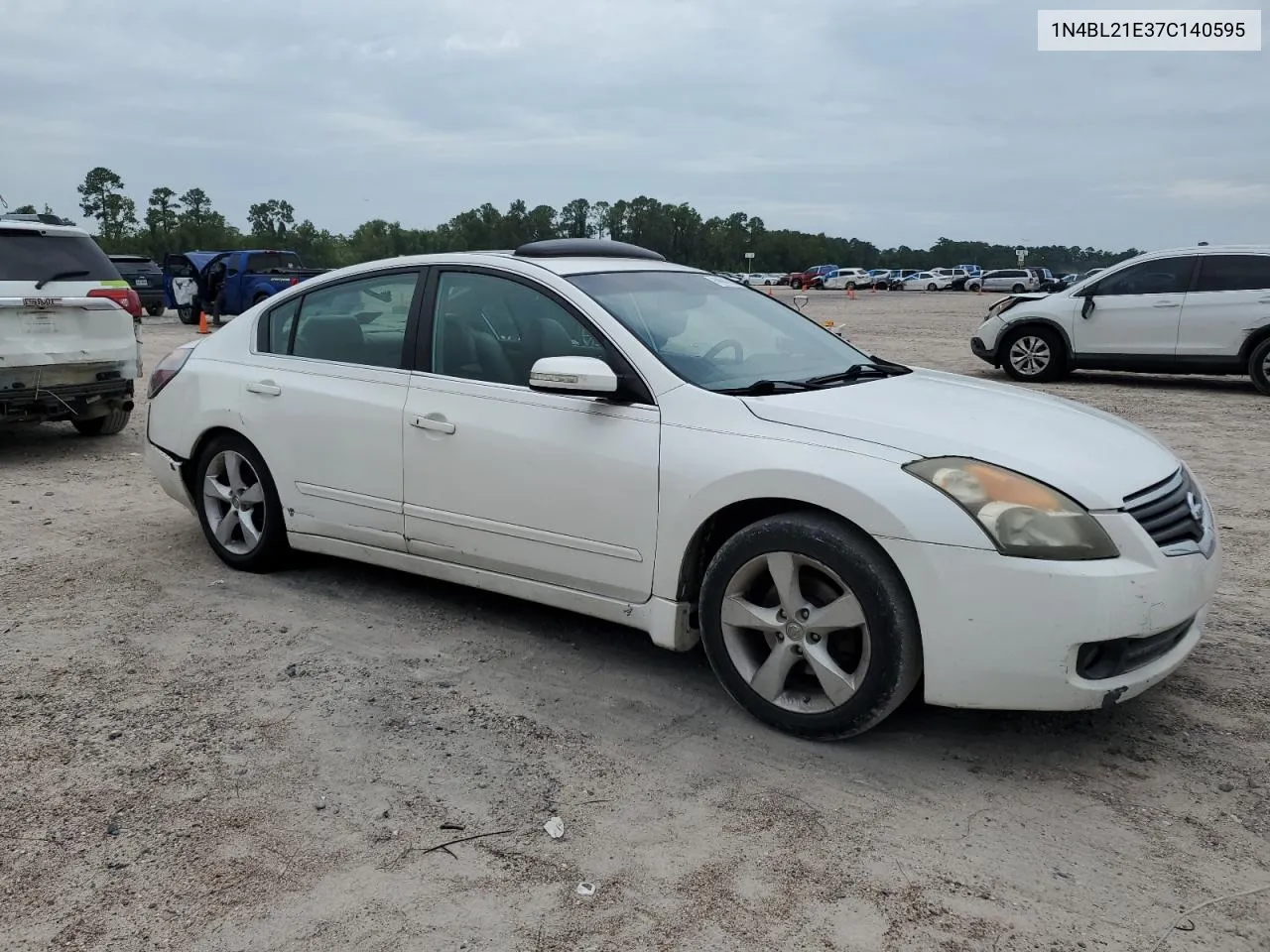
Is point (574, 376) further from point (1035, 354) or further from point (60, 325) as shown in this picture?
point (1035, 354)

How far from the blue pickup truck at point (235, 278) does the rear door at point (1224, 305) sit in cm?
1736

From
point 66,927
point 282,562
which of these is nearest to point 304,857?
point 66,927

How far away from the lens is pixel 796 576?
3.52 meters

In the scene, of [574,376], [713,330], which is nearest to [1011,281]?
[713,330]

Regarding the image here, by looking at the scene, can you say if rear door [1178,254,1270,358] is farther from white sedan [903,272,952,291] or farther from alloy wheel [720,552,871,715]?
white sedan [903,272,952,291]

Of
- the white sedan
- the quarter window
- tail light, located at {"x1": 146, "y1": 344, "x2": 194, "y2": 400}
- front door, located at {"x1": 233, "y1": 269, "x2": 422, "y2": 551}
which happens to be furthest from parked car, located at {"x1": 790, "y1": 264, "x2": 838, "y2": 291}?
the quarter window

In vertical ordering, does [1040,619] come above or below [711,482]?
below

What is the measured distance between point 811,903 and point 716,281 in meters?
2.96

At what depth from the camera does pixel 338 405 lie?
4793 millimetres

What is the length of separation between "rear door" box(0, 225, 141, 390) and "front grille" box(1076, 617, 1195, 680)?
7616 millimetres

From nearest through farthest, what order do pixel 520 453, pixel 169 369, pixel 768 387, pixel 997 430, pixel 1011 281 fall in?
1. pixel 997 430
2. pixel 768 387
3. pixel 520 453
4. pixel 169 369
5. pixel 1011 281

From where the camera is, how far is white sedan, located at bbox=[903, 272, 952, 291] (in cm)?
7025

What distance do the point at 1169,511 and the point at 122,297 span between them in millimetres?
7990

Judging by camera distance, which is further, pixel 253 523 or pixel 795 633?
pixel 253 523
